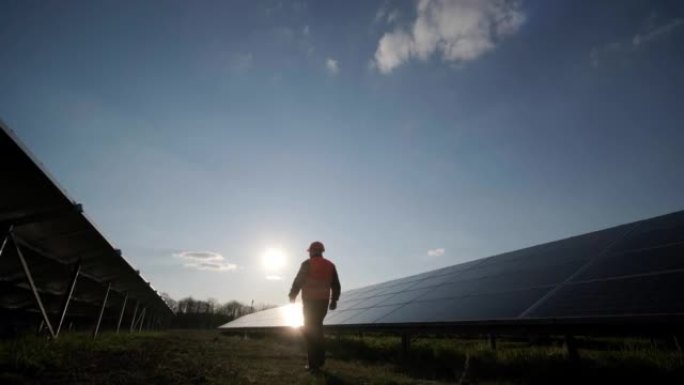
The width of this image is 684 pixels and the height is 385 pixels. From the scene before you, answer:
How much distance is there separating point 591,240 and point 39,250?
12667mm

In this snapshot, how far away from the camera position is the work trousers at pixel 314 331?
5406 mm

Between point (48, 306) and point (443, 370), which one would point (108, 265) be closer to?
point (48, 306)

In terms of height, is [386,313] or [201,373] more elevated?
[386,313]

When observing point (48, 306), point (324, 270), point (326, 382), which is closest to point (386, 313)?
point (324, 270)

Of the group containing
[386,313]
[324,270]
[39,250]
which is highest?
[39,250]

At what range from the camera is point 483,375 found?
4.98 meters

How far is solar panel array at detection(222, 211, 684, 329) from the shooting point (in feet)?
13.5

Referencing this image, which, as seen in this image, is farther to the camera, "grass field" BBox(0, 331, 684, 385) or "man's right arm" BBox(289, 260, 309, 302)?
"man's right arm" BBox(289, 260, 309, 302)

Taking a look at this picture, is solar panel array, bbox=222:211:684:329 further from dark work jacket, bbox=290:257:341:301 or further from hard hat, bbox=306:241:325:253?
hard hat, bbox=306:241:325:253

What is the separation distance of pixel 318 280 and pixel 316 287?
0.40ft

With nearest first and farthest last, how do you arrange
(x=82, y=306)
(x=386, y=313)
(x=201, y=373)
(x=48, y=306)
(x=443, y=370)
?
(x=201, y=373)
(x=443, y=370)
(x=386, y=313)
(x=48, y=306)
(x=82, y=306)

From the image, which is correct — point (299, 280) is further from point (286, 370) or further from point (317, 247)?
point (286, 370)

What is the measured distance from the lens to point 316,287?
6281 millimetres

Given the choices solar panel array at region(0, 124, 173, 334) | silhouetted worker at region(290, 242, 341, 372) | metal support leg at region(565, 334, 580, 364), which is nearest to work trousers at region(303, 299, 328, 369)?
silhouetted worker at region(290, 242, 341, 372)
